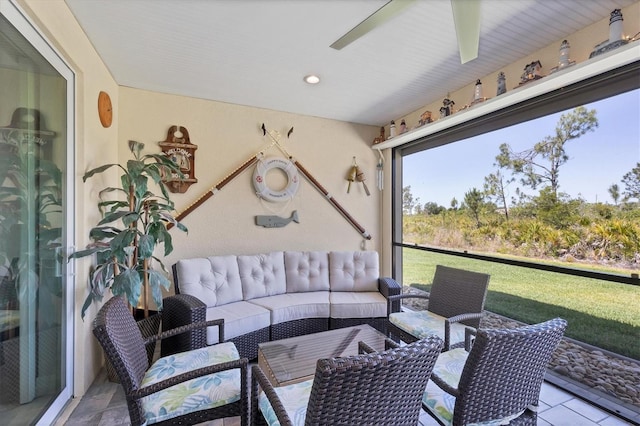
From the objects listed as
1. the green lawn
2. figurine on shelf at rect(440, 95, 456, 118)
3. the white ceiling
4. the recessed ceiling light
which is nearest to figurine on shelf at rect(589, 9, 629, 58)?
the white ceiling

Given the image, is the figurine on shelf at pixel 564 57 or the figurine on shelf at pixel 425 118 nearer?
the figurine on shelf at pixel 564 57

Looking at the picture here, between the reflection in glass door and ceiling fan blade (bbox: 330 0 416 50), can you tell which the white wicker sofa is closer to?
the reflection in glass door

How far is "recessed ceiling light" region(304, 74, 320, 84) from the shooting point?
2.73 meters

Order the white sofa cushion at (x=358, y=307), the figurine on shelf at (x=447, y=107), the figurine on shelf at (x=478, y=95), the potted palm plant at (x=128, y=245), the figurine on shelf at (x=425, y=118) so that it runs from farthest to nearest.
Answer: the figurine on shelf at (x=425, y=118) < the figurine on shelf at (x=447, y=107) < the white sofa cushion at (x=358, y=307) < the figurine on shelf at (x=478, y=95) < the potted palm plant at (x=128, y=245)

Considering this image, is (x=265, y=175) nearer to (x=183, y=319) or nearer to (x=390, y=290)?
(x=183, y=319)

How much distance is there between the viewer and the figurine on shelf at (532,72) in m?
2.21

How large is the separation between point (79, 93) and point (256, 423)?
2493 mm

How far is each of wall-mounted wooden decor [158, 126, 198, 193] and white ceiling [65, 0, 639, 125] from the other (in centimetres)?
45

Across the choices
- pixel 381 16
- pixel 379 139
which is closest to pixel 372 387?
pixel 381 16

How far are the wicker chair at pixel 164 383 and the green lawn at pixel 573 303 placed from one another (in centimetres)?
248

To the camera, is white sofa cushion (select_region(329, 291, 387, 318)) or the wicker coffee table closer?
the wicker coffee table

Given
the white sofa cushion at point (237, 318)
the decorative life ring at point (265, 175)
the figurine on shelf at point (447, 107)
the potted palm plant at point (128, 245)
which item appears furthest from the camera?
the decorative life ring at point (265, 175)

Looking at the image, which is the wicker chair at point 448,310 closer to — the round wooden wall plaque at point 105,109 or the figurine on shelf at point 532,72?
the figurine on shelf at point 532,72

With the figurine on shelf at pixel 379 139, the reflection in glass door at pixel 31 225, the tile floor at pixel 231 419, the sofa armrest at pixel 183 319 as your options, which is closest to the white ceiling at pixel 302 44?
the reflection in glass door at pixel 31 225
